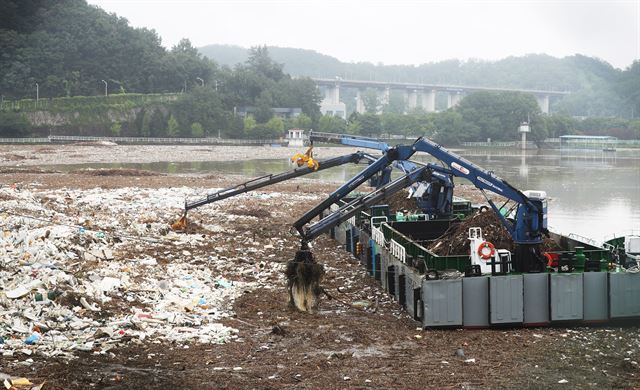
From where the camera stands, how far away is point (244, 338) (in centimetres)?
1227

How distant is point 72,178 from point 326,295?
2561cm

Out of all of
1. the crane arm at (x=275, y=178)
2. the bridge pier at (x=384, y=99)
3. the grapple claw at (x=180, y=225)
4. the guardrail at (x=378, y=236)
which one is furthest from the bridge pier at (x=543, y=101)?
the guardrail at (x=378, y=236)

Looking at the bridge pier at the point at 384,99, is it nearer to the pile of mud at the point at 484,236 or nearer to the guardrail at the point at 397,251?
the pile of mud at the point at 484,236

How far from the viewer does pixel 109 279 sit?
13.9 metres

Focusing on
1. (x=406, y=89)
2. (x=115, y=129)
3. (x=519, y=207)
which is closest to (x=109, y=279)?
(x=519, y=207)

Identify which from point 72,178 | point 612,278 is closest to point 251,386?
point 612,278

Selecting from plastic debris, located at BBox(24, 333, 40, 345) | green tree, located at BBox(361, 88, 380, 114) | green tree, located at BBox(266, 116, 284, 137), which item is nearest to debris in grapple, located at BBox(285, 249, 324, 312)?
plastic debris, located at BBox(24, 333, 40, 345)

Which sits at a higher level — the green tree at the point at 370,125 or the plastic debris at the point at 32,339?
the green tree at the point at 370,125

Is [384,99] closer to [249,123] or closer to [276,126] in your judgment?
[276,126]

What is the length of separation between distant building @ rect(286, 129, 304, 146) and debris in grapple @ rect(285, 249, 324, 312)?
7895 centimetres

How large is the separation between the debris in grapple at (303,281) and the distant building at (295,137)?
259 ft

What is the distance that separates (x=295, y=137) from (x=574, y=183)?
1985 inches

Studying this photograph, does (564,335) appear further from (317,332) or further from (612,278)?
(317,332)

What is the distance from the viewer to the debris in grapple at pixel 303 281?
1424 cm
